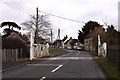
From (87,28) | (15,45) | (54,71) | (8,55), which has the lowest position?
(54,71)

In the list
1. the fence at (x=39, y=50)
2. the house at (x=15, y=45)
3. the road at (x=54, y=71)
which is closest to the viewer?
the road at (x=54, y=71)

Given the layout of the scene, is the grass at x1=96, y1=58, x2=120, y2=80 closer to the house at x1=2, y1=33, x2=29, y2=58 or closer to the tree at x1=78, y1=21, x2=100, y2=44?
the house at x1=2, y1=33, x2=29, y2=58

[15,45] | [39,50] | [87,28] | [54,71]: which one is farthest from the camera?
[87,28]

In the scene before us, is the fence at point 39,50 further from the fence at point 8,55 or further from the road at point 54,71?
Answer: the road at point 54,71

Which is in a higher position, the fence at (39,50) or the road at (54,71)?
the fence at (39,50)

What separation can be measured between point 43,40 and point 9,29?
87.8ft

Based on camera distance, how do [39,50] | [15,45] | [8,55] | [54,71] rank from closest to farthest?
1. [54,71]
2. [8,55]
3. [15,45]
4. [39,50]

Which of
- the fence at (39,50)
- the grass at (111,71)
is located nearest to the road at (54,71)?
the grass at (111,71)

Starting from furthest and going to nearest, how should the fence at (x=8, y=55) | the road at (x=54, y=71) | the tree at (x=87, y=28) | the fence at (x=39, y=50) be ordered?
the tree at (x=87, y=28) < the fence at (x=39, y=50) < the fence at (x=8, y=55) < the road at (x=54, y=71)

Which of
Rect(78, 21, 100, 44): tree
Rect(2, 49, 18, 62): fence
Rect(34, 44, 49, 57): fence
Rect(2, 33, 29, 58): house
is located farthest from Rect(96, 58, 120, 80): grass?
Rect(78, 21, 100, 44): tree

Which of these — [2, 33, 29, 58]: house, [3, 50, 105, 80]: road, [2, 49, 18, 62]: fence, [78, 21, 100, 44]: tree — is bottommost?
[3, 50, 105, 80]: road

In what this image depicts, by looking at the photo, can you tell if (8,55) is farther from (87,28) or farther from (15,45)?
(87,28)

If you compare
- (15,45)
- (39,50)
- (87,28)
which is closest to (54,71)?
(15,45)

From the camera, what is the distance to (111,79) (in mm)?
18375
